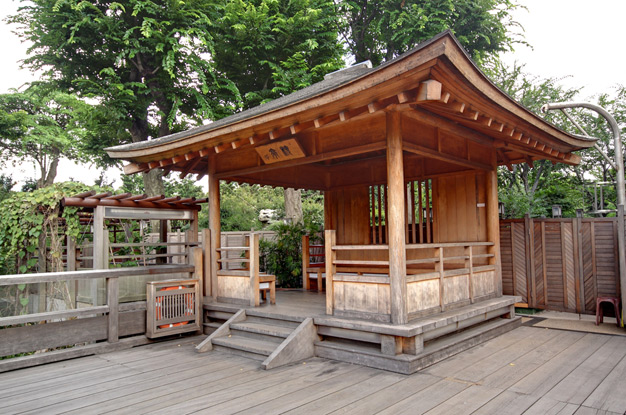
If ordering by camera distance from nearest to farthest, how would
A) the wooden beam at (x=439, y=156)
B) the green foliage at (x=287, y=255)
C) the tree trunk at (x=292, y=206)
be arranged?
the wooden beam at (x=439, y=156) < the green foliage at (x=287, y=255) < the tree trunk at (x=292, y=206)

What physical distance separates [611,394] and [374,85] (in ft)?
10.7

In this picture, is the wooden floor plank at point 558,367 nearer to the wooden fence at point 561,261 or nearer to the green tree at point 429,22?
→ the wooden fence at point 561,261

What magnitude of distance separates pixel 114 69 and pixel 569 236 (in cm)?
1293

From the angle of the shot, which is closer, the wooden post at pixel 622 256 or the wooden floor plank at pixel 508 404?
the wooden floor plank at pixel 508 404

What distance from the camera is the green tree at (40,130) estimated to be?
695 inches

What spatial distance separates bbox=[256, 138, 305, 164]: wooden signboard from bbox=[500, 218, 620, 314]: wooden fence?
13.3 ft

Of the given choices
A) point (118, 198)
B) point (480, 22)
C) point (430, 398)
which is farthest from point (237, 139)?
point (480, 22)

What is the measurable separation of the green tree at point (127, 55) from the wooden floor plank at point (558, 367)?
35.3ft

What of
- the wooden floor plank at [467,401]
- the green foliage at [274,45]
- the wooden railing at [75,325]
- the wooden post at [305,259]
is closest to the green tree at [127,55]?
the green foliage at [274,45]

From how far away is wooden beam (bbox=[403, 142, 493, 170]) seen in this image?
182 inches

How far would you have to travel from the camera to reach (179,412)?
10.4ft

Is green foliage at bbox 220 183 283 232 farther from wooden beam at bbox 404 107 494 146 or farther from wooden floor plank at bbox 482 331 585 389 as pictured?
wooden floor plank at bbox 482 331 585 389

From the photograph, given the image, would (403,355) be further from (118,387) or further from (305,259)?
(305,259)

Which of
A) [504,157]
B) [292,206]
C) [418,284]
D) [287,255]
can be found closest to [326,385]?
[418,284]
